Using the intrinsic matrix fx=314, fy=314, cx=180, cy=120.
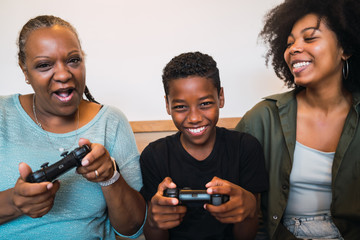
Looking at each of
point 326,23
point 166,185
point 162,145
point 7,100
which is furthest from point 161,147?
point 326,23

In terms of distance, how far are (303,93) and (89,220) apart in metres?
1.01

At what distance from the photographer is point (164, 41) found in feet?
5.82

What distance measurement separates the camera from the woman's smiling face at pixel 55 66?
101 cm

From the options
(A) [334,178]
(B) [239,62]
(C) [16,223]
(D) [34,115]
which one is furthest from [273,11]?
(C) [16,223]

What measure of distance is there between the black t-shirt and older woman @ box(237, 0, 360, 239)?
126mm

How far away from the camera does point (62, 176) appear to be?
109 centimetres

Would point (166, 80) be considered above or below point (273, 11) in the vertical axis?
below

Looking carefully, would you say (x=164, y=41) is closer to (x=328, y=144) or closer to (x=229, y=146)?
(x=229, y=146)

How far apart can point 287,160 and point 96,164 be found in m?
0.75

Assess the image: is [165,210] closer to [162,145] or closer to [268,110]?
[162,145]

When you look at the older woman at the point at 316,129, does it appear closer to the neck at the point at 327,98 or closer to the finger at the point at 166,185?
the neck at the point at 327,98

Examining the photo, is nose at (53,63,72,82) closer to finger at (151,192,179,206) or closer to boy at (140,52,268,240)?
boy at (140,52,268,240)

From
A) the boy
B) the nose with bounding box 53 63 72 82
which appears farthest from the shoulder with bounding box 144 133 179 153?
the nose with bounding box 53 63 72 82

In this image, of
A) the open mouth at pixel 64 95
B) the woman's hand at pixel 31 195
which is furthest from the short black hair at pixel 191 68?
the woman's hand at pixel 31 195
